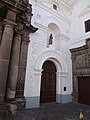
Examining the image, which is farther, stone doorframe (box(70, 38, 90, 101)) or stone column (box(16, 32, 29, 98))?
stone doorframe (box(70, 38, 90, 101))

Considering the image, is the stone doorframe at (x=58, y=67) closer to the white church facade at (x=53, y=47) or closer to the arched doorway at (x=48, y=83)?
the white church facade at (x=53, y=47)

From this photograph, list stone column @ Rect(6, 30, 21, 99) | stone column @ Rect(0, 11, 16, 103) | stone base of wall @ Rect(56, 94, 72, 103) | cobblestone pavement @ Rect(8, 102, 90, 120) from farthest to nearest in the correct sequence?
stone base of wall @ Rect(56, 94, 72, 103) < stone column @ Rect(6, 30, 21, 99) < cobblestone pavement @ Rect(8, 102, 90, 120) < stone column @ Rect(0, 11, 16, 103)

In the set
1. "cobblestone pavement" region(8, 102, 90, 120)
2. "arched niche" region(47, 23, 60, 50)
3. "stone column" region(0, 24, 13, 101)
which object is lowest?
"cobblestone pavement" region(8, 102, 90, 120)

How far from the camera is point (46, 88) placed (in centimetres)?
731

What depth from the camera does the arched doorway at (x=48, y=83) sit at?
7.17 m

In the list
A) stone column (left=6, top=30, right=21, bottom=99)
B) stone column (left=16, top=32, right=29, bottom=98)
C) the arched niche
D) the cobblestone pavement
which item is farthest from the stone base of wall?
stone column (left=6, top=30, right=21, bottom=99)

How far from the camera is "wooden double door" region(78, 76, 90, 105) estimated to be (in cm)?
710

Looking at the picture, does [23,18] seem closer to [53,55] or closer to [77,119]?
[53,55]

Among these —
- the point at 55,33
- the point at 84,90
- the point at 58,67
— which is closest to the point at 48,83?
the point at 58,67

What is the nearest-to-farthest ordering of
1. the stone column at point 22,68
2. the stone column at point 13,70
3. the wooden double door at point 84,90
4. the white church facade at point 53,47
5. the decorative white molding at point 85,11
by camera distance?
1. the stone column at point 13,70
2. the stone column at point 22,68
3. the white church facade at point 53,47
4. the wooden double door at point 84,90
5. the decorative white molding at point 85,11

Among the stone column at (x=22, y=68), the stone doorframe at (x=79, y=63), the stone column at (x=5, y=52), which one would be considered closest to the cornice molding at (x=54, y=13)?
the stone doorframe at (x=79, y=63)

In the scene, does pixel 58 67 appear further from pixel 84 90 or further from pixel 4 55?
pixel 4 55

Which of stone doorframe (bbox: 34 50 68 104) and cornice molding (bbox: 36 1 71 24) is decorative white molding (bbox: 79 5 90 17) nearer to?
cornice molding (bbox: 36 1 71 24)

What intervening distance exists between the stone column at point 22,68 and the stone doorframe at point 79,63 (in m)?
3.98
